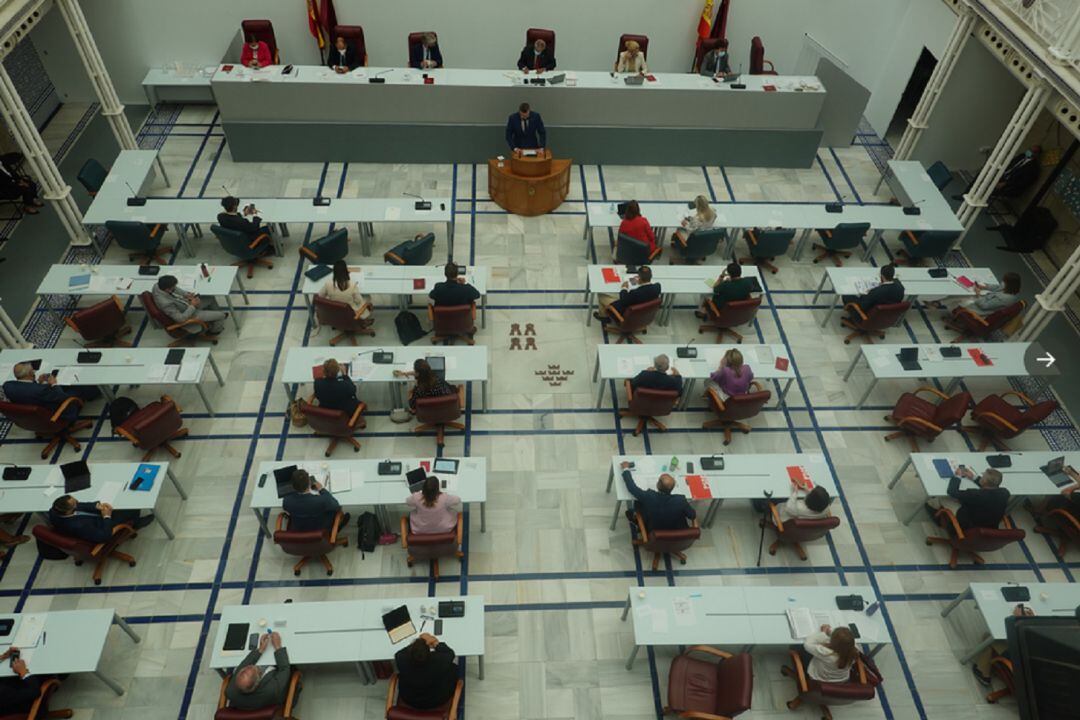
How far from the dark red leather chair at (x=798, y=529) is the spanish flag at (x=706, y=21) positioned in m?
9.67

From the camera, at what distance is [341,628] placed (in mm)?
6098

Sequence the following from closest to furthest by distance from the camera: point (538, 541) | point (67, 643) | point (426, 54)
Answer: point (67, 643) < point (538, 541) < point (426, 54)

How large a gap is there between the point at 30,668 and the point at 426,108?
31.2 feet

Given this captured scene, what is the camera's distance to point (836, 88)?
41.2 feet

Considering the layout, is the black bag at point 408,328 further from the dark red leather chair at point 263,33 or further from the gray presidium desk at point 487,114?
the dark red leather chair at point 263,33

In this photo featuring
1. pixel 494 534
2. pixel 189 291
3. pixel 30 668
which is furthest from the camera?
pixel 189 291

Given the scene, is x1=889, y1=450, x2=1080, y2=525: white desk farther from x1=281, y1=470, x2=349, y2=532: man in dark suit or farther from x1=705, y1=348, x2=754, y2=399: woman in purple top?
x1=281, y1=470, x2=349, y2=532: man in dark suit

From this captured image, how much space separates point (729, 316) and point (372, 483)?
518 centimetres

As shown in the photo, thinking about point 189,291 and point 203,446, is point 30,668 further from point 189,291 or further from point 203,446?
point 189,291

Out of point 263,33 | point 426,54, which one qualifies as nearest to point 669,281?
point 426,54

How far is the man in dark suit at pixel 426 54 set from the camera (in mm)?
12273

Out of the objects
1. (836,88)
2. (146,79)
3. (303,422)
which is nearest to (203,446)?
(303,422)

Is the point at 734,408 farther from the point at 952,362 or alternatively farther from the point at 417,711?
the point at 417,711

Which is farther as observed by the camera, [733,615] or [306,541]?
[306,541]
